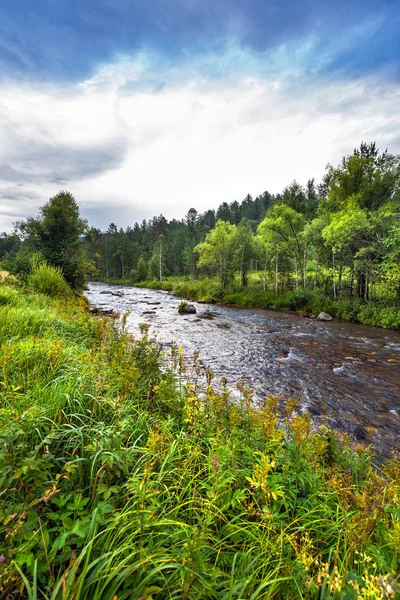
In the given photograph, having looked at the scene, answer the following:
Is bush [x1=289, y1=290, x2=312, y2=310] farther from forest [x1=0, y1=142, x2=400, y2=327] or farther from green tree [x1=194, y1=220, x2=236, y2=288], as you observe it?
green tree [x1=194, y1=220, x2=236, y2=288]

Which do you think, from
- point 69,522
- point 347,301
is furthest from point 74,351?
point 347,301

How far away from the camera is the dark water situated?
20.8ft

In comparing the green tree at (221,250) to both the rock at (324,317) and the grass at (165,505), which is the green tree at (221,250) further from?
the grass at (165,505)

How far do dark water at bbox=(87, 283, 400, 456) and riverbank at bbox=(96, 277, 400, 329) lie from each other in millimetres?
1510

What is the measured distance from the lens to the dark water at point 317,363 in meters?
6.34

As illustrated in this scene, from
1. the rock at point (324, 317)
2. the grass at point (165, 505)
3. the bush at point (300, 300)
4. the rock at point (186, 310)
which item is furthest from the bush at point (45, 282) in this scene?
the bush at point (300, 300)

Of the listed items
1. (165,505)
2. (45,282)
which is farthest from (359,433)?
(45,282)

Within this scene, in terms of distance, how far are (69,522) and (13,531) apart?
35 centimetres

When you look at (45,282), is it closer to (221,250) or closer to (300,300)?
(300,300)

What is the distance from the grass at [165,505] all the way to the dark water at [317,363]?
273cm

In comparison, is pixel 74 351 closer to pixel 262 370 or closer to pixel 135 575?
pixel 135 575

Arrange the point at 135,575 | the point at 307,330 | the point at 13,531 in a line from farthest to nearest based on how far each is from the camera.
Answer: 1. the point at 307,330
2. the point at 135,575
3. the point at 13,531

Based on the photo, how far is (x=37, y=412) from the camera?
103 inches

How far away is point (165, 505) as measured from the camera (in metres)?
2.21
